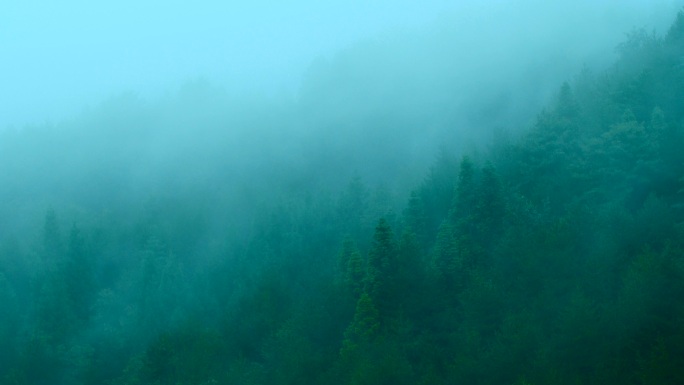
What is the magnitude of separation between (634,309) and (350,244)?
82.4 ft

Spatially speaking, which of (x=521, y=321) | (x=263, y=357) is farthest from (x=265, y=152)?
(x=521, y=321)

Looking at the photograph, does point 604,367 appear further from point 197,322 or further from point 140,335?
point 140,335

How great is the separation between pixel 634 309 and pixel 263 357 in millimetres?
25233

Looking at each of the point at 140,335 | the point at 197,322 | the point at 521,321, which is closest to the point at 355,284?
the point at 521,321

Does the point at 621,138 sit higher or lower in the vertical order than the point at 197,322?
lower

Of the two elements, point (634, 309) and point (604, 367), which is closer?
point (604, 367)

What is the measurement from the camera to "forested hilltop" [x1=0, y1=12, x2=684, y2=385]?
→ 31.2m

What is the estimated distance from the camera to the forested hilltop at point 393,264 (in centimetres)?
3123

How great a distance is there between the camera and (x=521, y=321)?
32.5 metres

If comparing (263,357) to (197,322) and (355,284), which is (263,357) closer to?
(355,284)

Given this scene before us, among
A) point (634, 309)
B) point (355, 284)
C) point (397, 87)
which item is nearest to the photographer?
point (634, 309)

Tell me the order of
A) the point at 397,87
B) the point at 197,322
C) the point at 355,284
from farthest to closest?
the point at 397,87 < the point at 197,322 < the point at 355,284

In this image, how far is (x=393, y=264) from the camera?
4234cm

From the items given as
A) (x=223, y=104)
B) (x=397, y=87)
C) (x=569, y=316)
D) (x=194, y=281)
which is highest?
(x=223, y=104)
